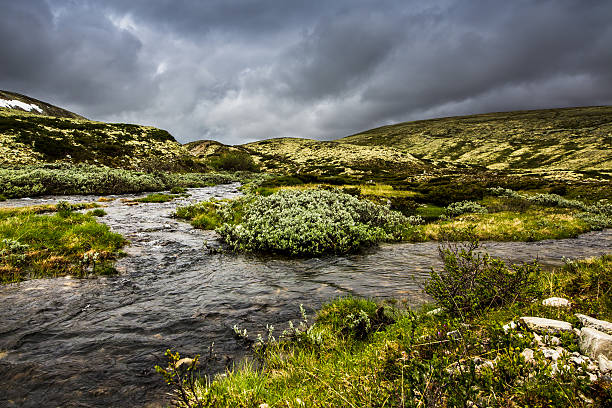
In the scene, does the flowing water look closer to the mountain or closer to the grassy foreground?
the grassy foreground

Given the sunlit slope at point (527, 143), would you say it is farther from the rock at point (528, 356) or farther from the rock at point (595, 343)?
the rock at point (528, 356)

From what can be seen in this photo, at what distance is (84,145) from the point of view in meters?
57.2

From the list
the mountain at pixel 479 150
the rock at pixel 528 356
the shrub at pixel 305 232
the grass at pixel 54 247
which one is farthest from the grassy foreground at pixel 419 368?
the mountain at pixel 479 150

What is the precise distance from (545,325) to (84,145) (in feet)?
247

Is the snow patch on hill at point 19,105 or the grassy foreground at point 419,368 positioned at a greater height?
the snow patch on hill at point 19,105

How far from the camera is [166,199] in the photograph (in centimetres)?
2567

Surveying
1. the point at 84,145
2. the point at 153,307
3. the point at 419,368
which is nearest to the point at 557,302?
the point at 419,368

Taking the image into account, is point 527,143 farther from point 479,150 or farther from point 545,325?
point 545,325

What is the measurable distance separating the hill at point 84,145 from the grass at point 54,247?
1565 inches

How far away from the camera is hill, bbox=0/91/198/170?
45719 mm

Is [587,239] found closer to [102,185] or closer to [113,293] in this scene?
[113,293]

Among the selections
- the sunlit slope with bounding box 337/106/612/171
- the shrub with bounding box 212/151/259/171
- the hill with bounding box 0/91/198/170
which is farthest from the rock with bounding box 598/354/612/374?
the sunlit slope with bounding box 337/106/612/171

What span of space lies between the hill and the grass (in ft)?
130

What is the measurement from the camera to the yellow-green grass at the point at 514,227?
50.6ft
